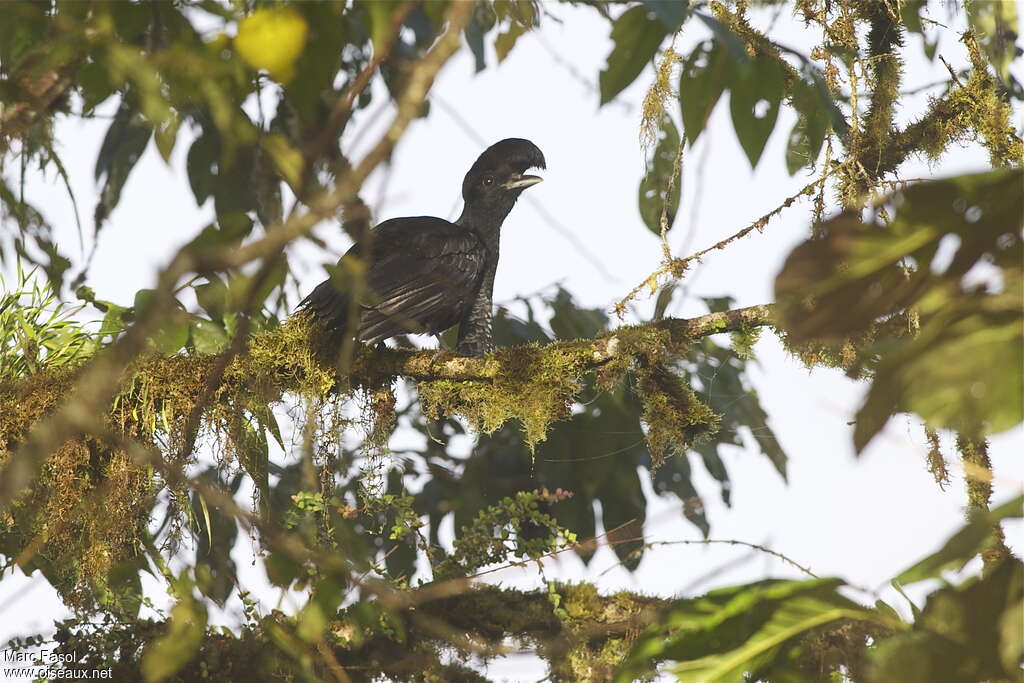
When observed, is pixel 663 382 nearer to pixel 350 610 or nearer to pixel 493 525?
pixel 493 525

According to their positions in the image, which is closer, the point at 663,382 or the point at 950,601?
the point at 950,601

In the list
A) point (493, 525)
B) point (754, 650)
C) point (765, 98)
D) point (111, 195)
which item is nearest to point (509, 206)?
point (111, 195)

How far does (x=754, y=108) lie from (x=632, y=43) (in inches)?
13.8

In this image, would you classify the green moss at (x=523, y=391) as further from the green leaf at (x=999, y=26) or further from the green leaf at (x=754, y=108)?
the green leaf at (x=999, y=26)

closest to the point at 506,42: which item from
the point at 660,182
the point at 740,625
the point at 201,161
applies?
the point at 660,182

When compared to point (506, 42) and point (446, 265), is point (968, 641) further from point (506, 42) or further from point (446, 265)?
point (446, 265)

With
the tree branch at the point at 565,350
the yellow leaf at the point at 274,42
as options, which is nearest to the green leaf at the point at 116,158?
the tree branch at the point at 565,350

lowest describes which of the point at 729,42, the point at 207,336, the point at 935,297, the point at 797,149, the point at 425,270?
the point at 935,297

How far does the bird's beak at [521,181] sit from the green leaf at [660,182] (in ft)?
5.37

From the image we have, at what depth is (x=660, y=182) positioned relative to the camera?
3.26m

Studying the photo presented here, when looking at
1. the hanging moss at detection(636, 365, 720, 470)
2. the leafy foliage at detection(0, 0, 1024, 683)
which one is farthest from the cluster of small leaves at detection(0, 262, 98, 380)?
the hanging moss at detection(636, 365, 720, 470)

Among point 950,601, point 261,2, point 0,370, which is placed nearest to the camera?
point 950,601

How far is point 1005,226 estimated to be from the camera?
1.02 meters

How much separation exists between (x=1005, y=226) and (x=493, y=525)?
2.32 meters
